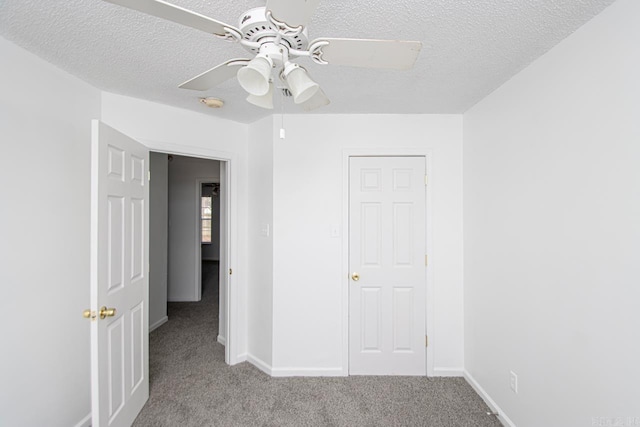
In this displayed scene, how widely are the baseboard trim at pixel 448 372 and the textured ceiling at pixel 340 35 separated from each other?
7.71 ft

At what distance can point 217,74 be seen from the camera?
1.13 metres

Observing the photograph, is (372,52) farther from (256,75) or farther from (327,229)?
(327,229)

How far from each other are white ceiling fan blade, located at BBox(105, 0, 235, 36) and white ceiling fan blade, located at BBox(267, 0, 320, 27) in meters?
0.18

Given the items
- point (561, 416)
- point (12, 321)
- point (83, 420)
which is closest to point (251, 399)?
A: point (83, 420)

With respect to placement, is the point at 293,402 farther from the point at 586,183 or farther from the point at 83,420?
the point at 586,183

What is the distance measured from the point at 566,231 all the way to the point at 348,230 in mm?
1500

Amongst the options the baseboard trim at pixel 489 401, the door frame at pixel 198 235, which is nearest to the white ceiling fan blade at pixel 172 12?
the baseboard trim at pixel 489 401

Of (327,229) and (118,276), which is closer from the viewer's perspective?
(118,276)

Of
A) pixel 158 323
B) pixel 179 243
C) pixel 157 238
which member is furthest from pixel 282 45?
pixel 179 243

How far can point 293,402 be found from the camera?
2174 millimetres

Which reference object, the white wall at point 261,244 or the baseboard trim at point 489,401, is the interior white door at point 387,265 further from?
the white wall at point 261,244

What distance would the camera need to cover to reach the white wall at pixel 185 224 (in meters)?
4.62

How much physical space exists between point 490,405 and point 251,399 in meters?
1.83

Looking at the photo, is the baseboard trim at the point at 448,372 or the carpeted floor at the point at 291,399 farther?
the baseboard trim at the point at 448,372
